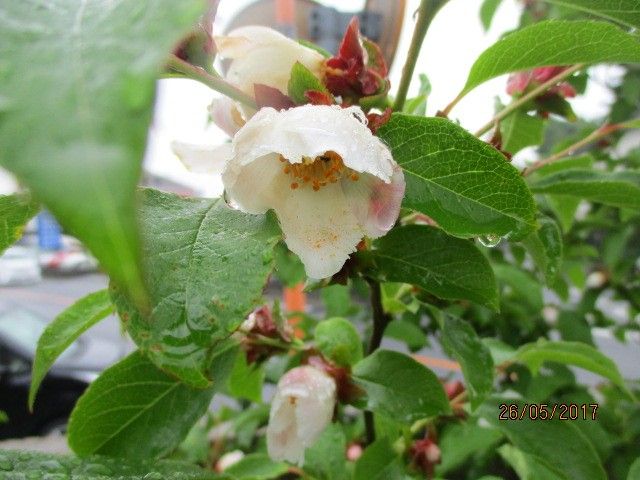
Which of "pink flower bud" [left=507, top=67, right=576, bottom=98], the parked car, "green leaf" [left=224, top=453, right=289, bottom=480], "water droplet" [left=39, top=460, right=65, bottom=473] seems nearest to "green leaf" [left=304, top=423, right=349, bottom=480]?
"green leaf" [left=224, top=453, right=289, bottom=480]

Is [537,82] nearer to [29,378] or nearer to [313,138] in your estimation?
[313,138]

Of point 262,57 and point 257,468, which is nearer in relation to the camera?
point 262,57

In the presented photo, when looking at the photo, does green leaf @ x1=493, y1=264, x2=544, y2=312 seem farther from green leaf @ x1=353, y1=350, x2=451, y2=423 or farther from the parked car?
the parked car

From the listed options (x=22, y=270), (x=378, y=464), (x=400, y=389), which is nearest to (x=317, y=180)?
(x=400, y=389)

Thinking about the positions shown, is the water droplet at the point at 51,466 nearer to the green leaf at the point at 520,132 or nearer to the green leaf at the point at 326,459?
the green leaf at the point at 326,459

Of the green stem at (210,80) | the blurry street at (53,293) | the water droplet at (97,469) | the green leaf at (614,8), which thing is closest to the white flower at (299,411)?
the water droplet at (97,469)

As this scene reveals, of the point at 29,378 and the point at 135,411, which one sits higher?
the point at 135,411
